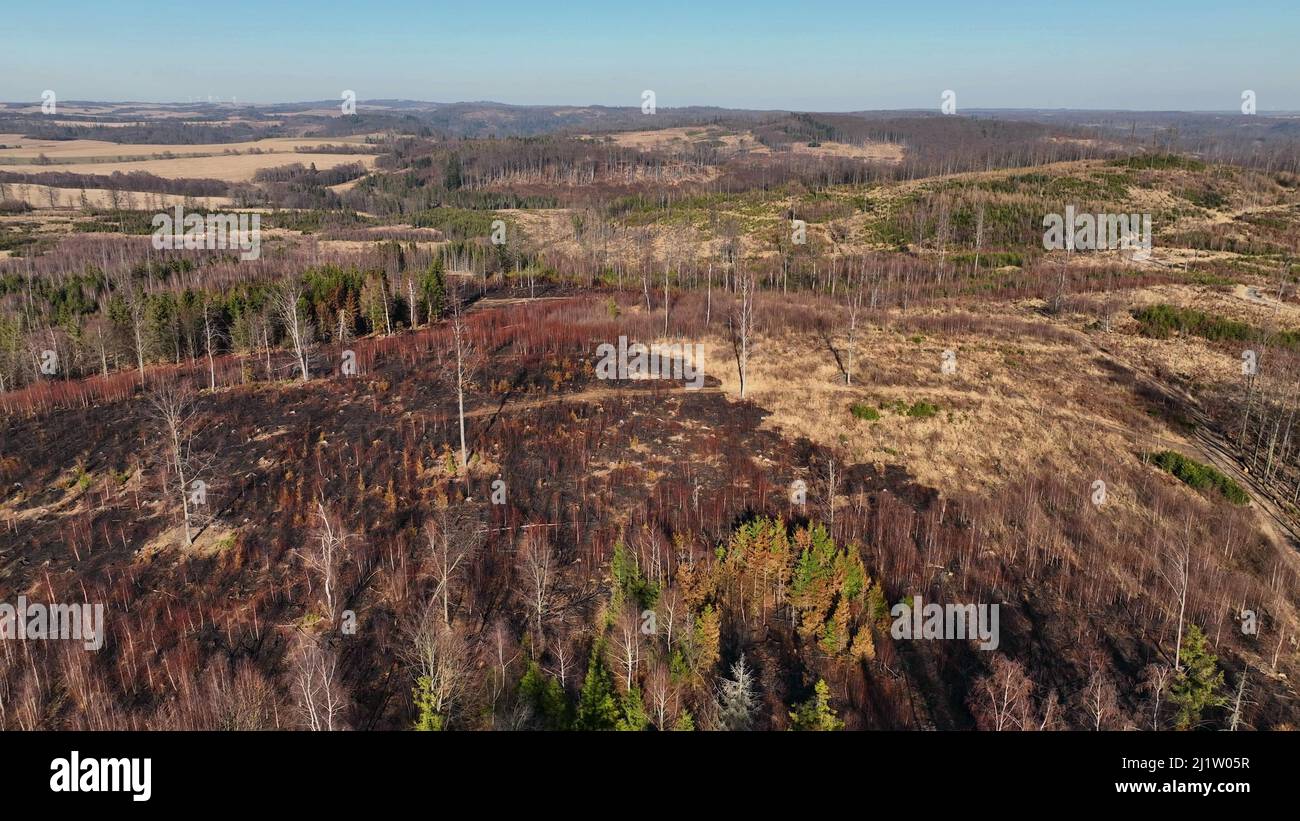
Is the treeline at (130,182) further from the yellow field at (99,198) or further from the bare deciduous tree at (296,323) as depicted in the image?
the bare deciduous tree at (296,323)

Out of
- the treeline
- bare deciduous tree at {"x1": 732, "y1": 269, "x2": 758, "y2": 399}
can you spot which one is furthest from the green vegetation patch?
the treeline

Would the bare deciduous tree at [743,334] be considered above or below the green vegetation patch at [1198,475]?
above

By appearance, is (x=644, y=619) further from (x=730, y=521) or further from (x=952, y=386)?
(x=952, y=386)

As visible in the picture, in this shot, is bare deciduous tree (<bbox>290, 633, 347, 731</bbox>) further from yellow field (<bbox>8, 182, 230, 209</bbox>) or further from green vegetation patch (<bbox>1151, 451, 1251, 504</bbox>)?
yellow field (<bbox>8, 182, 230, 209</bbox>)

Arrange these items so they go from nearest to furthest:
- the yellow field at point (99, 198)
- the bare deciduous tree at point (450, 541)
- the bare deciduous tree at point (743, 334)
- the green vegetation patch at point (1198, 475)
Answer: the bare deciduous tree at point (450, 541)
the green vegetation patch at point (1198, 475)
the bare deciduous tree at point (743, 334)
the yellow field at point (99, 198)

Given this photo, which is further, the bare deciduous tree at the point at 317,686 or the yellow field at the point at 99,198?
the yellow field at the point at 99,198

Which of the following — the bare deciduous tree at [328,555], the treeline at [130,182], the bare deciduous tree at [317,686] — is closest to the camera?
the bare deciduous tree at [317,686]

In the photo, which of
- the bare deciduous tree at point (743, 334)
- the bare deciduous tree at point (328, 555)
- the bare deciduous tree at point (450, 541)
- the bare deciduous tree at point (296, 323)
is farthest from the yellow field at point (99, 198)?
the bare deciduous tree at point (450, 541)

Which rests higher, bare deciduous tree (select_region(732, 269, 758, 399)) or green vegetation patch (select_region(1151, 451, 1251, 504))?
bare deciduous tree (select_region(732, 269, 758, 399))

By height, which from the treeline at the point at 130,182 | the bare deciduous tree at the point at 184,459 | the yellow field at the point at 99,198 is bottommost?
the bare deciduous tree at the point at 184,459

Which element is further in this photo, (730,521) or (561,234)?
(561,234)

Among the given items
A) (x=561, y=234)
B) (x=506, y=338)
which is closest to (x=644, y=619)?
(x=506, y=338)
